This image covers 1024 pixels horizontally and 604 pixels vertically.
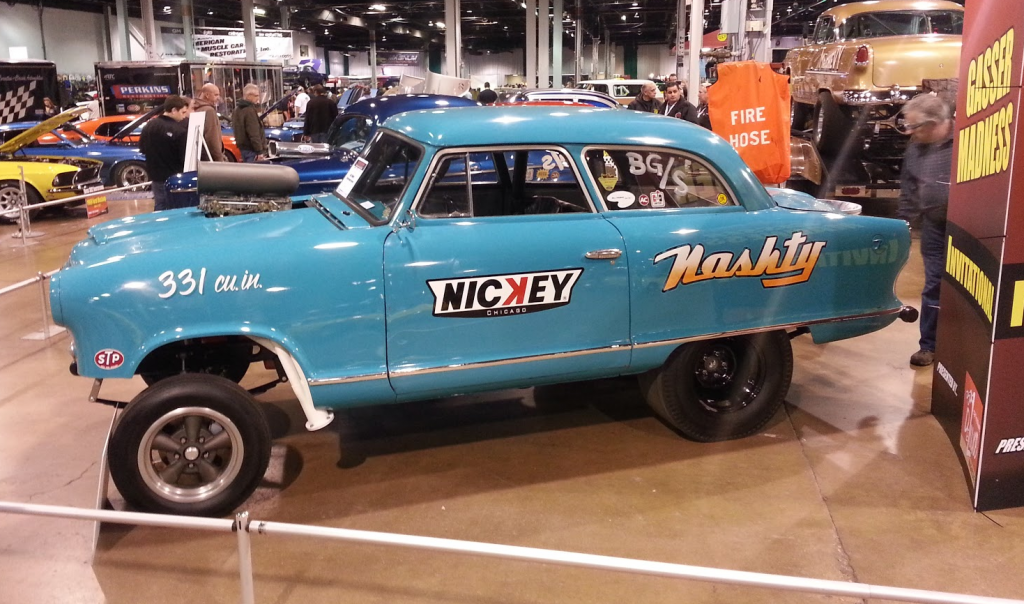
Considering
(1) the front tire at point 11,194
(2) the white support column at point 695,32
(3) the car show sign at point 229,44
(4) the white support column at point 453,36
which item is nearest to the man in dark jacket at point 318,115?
(1) the front tire at point 11,194

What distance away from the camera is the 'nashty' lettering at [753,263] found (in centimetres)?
429

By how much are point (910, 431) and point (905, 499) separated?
3.00 ft

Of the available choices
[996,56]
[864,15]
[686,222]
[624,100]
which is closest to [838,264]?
[686,222]

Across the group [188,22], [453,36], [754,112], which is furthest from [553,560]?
[188,22]

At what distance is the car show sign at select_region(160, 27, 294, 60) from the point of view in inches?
1179

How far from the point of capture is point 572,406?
17.3 ft

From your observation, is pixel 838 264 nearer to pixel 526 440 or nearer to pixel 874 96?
pixel 526 440

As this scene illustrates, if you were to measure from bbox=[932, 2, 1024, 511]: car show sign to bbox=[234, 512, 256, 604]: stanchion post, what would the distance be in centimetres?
327

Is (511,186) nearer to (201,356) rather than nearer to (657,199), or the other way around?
(657,199)

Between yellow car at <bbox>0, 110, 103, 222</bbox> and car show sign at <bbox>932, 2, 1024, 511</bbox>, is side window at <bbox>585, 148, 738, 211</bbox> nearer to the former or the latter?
car show sign at <bbox>932, 2, 1024, 511</bbox>

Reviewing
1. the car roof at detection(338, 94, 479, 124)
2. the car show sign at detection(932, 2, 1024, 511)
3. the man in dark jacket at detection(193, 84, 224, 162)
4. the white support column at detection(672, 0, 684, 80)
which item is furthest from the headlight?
the white support column at detection(672, 0, 684, 80)

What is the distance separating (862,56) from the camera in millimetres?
9711

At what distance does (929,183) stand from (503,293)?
3317 mm

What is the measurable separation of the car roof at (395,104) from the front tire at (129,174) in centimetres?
663
